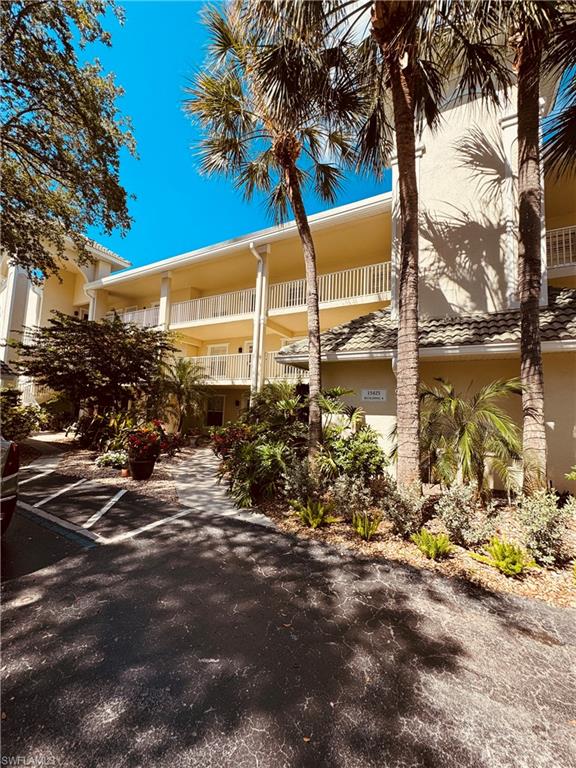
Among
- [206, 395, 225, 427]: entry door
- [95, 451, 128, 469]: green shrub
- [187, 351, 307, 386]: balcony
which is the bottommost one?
[95, 451, 128, 469]: green shrub

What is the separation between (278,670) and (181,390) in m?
12.2

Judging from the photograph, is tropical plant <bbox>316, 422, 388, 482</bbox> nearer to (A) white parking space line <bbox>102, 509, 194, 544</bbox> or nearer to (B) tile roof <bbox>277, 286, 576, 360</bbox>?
(B) tile roof <bbox>277, 286, 576, 360</bbox>

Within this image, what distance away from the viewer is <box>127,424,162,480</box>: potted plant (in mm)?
7797

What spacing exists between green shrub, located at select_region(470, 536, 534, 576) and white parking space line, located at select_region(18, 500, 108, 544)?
5.19 metres

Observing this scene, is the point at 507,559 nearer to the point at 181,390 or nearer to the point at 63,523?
the point at 63,523

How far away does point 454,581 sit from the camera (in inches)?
151

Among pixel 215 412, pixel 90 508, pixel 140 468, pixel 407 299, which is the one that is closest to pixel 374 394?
pixel 407 299

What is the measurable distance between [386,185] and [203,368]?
10.0 metres

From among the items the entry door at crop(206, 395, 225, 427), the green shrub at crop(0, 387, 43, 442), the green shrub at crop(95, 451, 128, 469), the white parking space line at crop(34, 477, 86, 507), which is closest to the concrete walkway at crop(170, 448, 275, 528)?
the green shrub at crop(95, 451, 128, 469)

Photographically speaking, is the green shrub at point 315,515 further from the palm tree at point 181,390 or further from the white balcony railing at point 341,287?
the palm tree at point 181,390

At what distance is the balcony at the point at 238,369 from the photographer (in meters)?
13.8

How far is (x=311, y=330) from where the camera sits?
7.14 meters

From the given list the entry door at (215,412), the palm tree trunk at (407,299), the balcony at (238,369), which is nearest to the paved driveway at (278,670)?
the palm tree trunk at (407,299)

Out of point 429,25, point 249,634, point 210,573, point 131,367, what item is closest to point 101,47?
point 429,25
